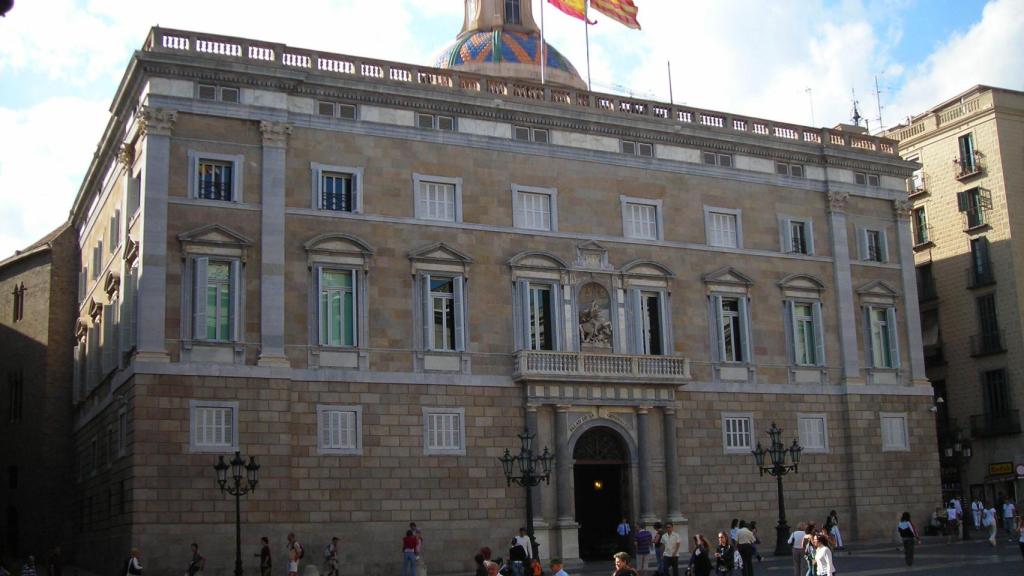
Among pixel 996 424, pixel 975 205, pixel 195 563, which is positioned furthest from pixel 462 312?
pixel 975 205

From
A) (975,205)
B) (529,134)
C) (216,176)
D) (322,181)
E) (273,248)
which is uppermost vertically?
(529,134)

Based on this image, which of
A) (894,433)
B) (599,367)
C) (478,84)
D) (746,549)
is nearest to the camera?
(746,549)

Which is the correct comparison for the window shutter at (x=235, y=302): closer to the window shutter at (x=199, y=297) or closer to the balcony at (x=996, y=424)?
the window shutter at (x=199, y=297)

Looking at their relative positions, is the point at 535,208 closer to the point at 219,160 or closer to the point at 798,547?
the point at 219,160

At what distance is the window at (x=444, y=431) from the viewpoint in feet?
120

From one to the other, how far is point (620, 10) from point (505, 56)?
1329 centimetres

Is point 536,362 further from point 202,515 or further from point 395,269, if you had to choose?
point 202,515

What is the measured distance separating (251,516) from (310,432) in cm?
301

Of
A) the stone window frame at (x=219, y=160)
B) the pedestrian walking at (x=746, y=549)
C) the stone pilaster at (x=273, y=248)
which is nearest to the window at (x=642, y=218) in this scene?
the stone pilaster at (x=273, y=248)

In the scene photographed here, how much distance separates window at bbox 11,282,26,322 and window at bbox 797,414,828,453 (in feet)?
110

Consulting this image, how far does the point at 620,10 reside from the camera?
43969 mm

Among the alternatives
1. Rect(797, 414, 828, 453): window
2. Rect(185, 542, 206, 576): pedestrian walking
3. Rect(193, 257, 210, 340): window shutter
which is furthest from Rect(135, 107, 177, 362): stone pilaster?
Rect(797, 414, 828, 453): window

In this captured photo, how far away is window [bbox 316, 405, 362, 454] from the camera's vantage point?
115 feet

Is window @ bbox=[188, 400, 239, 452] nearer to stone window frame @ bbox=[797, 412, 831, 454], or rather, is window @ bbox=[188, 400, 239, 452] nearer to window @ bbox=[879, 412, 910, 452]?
stone window frame @ bbox=[797, 412, 831, 454]
